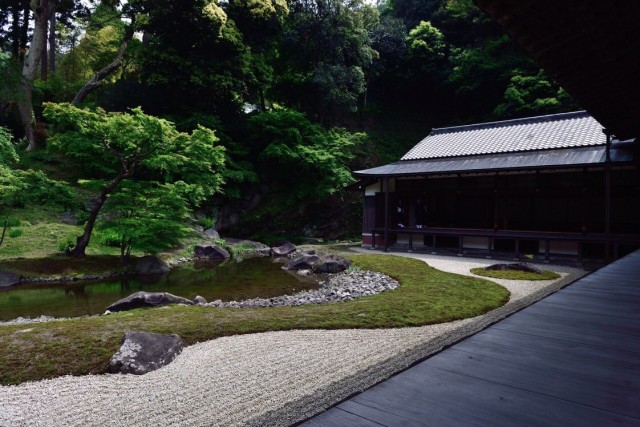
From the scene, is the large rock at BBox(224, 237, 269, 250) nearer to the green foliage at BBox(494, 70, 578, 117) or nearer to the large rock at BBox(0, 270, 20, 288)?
the large rock at BBox(0, 270, 20, 288)

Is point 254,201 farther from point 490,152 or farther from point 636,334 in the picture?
point 636,334

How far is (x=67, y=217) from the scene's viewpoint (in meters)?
16.0

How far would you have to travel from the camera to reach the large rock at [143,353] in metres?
4.11

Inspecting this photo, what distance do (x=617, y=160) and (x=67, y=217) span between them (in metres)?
21.3

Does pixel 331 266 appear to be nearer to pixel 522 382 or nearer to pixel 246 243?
pixel 246 243

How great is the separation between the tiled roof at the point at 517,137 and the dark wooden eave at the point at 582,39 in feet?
34.5

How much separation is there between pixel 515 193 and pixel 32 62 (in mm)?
25587

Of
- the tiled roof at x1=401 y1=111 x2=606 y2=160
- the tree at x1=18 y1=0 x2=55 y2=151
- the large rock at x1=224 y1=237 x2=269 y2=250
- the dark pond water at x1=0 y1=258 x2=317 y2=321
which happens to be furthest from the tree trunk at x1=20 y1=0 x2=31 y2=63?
the tiled roof at x1=401 y1=111 x2=606 y2=160

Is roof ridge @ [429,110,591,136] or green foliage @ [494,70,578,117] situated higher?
green foliage @ [494,70,578,117]

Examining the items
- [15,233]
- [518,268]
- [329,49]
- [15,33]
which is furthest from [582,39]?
[15,33]

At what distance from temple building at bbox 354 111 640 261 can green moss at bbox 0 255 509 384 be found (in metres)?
5.91

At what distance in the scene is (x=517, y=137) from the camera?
16.3 m

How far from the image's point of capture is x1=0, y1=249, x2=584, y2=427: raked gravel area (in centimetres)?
306

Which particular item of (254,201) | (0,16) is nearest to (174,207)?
(254,201)
